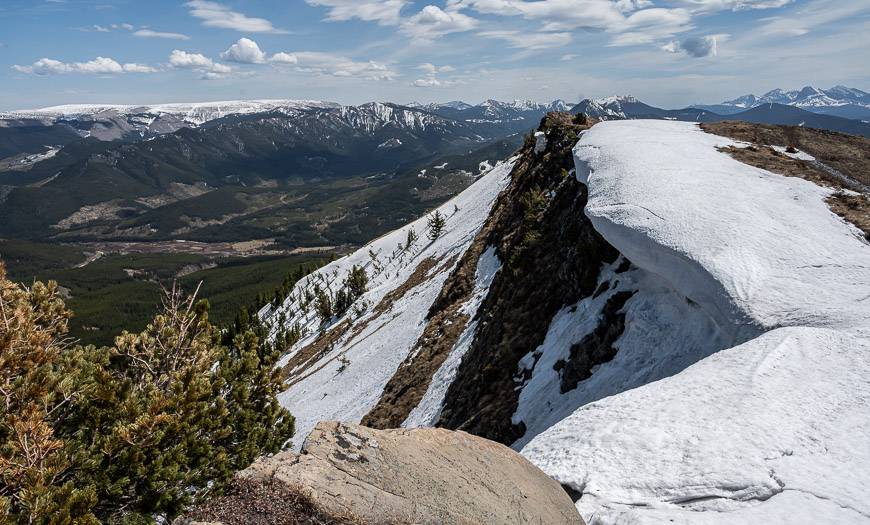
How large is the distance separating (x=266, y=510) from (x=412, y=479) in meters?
2.33

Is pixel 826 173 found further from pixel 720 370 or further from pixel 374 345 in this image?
pixel 374 345

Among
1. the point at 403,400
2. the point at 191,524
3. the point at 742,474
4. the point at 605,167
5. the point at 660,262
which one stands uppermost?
the point at 605,167

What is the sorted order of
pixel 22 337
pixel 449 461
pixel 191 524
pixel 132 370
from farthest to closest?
pixel 132 370
pixel 22 337
pixel 449 461
pixel 191 524

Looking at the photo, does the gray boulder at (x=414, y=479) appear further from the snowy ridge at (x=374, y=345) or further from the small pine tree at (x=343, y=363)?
the small pine tree at (x=343, y=363)

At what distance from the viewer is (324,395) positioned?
4303 cm

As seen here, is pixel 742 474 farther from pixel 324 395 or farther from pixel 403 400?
pixel 324 395

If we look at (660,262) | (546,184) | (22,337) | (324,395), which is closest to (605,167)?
(660,262)

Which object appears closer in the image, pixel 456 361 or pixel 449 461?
pixel 449 461

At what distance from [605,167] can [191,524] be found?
23918 millimetres

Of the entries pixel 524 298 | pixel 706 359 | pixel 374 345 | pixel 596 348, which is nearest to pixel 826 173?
pixel 524 298

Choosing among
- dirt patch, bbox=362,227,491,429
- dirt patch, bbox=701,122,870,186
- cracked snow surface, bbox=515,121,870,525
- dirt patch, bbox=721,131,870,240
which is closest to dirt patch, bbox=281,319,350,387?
dirt patch, bbox=362,227,491,429

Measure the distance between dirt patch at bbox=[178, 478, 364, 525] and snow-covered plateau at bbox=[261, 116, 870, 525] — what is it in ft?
17.1

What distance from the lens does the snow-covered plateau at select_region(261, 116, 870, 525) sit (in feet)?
27.4

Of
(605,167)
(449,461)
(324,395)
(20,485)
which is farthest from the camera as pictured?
(324,395)
